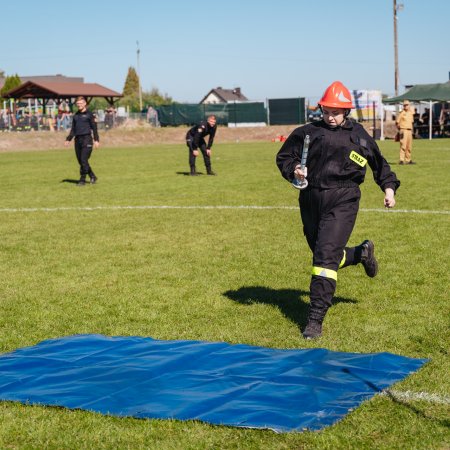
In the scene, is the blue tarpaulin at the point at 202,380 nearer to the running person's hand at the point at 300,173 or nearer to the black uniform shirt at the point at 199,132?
the running person's hand at the point at 300,173

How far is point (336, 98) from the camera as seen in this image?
6.77 metres

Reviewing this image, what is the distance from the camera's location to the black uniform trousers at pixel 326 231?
22.4 ft

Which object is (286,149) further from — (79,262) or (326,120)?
(79,262)

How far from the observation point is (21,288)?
901 centimetres

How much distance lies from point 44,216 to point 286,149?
357 inches

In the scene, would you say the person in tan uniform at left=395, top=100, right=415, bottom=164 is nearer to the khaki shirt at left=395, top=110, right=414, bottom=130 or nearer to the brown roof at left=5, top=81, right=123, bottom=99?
the khaki shirt at left=395, top=110, right=414, bottom=130

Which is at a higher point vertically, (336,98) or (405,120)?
(336,98)

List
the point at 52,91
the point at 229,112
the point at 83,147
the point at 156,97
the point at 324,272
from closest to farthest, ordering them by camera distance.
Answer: the point at 324,272 < the point at 83,147 < the point at 52,91 < the point at 229,112 < the point at 156,97

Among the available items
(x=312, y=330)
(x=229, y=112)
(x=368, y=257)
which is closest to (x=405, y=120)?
(x=368, y=257)

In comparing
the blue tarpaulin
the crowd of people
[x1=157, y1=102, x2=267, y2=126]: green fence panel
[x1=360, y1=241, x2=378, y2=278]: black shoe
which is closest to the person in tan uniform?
[x1=360, y1=241, x2=378, y2=278]: black shoe

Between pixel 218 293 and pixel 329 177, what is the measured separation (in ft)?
6.99

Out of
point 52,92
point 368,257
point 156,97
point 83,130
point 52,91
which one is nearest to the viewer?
point 368,257

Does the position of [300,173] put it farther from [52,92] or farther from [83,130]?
[52,92]

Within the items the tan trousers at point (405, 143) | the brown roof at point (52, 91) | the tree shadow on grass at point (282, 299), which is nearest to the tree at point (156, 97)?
the brown roof at point (52, 91)
